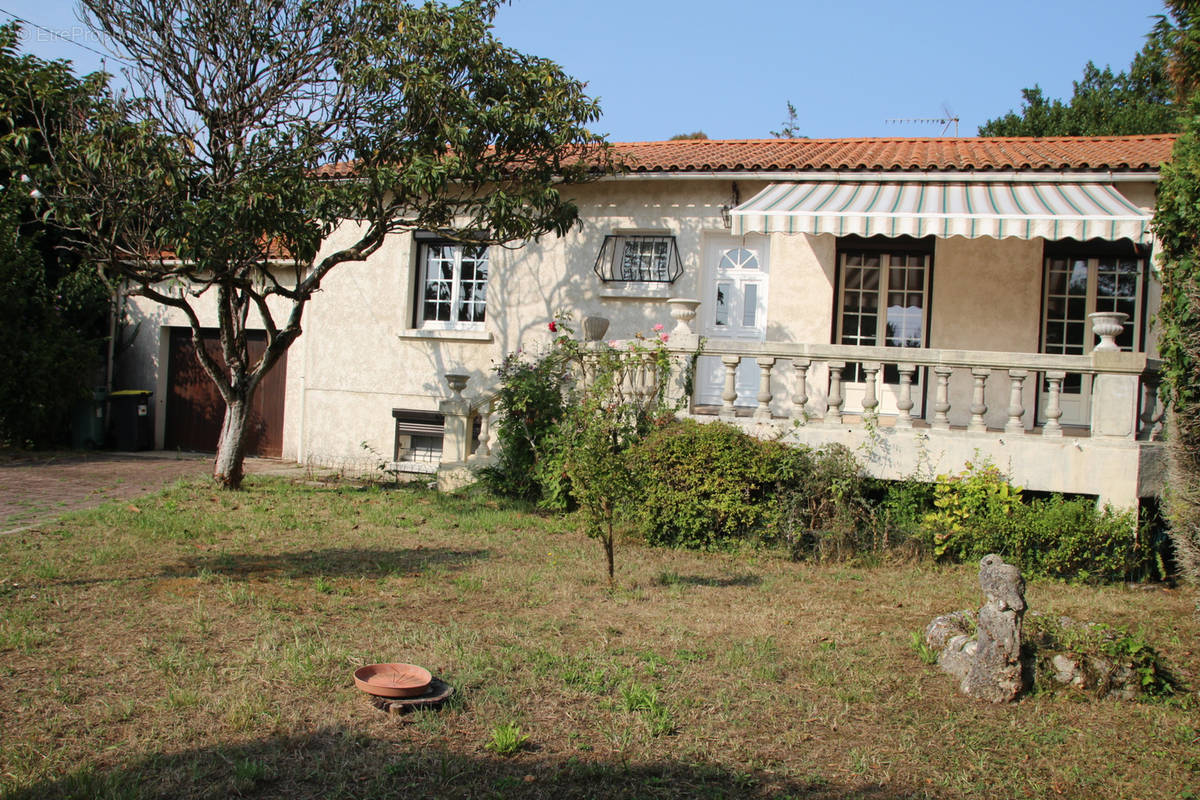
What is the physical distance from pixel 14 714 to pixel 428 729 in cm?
205

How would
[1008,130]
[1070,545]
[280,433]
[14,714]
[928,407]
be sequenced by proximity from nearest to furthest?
[14,714] → [1070,545] → [928,407] → [280,433] → [1008,130]

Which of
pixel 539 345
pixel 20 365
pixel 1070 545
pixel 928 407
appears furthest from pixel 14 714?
pixel 20 365

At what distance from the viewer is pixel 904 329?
12.6m

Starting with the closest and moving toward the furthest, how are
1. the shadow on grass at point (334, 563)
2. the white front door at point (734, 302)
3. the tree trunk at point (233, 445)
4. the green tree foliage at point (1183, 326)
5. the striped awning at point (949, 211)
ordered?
the green tree foliage at point (1183, 326), the shadow on grass at point (334, 563), the striped awning at point (949, 211), the tree trunk at point (233, 445), the white front door at point (734, 302)

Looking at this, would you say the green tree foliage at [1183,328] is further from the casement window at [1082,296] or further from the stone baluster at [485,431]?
the stone baluster at [485,431]

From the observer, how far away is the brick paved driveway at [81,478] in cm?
984

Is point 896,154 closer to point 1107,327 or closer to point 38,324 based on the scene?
point 1107,327

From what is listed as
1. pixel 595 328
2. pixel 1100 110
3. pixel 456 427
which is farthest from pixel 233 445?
pixel 1100 110

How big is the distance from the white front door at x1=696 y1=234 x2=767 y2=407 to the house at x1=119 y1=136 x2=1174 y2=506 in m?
0.03

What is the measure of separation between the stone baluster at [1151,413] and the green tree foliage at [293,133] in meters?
6.83

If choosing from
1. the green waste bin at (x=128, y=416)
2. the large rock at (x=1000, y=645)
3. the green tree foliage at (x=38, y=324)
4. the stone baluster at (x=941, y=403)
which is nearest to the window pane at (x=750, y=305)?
the stone baluster at (x=941, y=403)

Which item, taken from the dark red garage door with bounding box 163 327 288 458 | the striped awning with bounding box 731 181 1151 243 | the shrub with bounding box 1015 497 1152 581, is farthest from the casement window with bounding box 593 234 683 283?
the dark red garage door with bounding box 163 327 288 458

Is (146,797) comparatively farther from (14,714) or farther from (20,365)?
(20,365)

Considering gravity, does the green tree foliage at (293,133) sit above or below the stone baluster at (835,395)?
above
